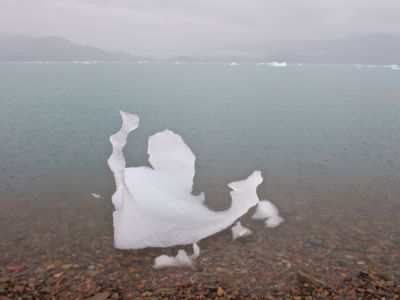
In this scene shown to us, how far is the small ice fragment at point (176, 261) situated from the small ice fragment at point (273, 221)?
3633 mm

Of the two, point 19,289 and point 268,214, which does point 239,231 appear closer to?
point 268,214

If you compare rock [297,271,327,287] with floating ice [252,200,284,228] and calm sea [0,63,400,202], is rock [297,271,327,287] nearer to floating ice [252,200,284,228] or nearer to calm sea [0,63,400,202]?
floating ice [252,200,284,228]

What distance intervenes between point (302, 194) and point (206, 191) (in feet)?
14.7

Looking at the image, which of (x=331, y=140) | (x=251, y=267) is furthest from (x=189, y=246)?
(x=331, y=140)

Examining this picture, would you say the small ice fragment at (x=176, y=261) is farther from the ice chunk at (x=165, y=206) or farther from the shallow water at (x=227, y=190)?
the ice chunk at (x=165, y=206)

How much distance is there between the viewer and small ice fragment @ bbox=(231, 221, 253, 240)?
466 inches

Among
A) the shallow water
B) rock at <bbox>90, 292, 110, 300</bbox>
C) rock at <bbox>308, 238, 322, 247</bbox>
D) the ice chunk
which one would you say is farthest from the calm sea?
rock at <bbox>90, 292, 110, 300</bbox>

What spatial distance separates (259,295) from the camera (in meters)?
8.74

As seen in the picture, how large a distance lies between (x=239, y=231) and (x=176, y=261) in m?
2.82

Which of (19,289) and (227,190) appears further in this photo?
(227,190)

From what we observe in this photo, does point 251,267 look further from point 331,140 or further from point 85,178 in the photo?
point 331,140

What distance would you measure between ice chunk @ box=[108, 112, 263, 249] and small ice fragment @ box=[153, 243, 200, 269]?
978 millimetres

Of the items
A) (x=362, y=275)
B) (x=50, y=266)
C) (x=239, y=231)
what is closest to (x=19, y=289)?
(x=50, y=266)

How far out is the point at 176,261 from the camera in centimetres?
1015
